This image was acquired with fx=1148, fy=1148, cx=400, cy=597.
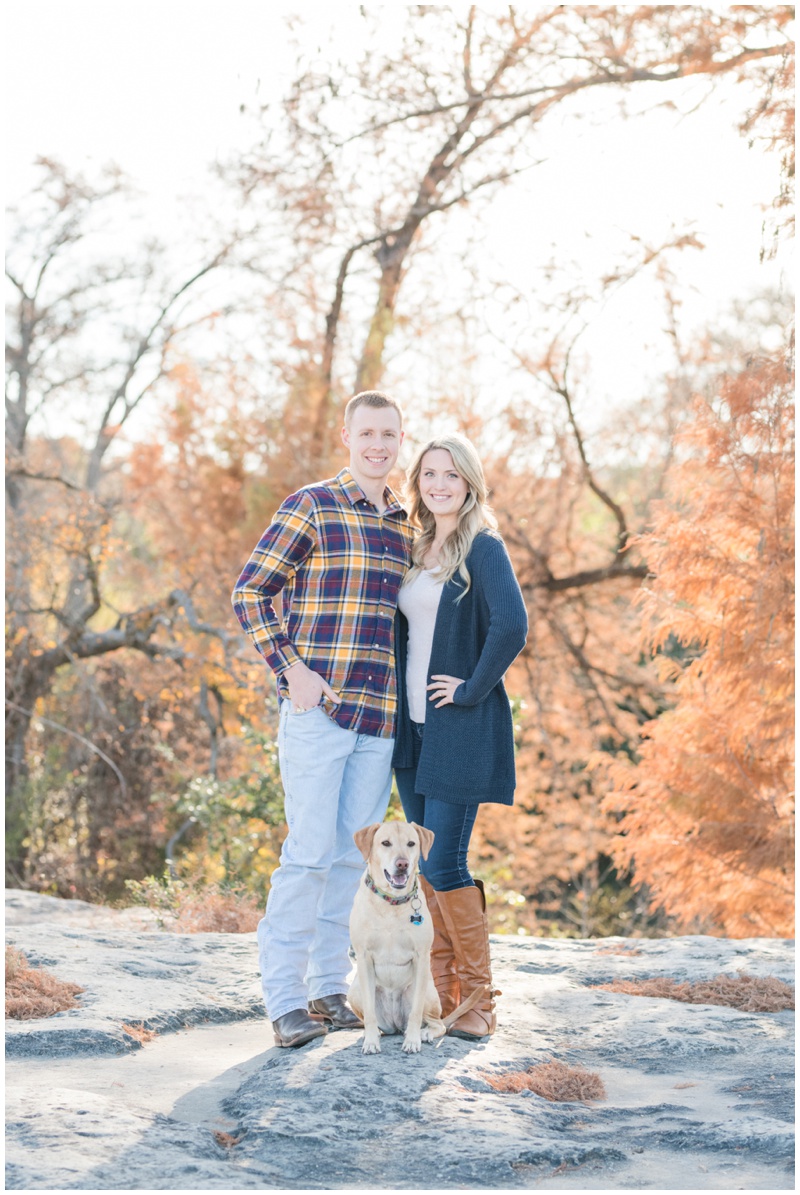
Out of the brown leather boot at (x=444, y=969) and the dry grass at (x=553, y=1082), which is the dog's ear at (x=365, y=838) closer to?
the brown leather boot at (x=444, y=969)

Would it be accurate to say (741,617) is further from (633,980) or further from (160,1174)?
(160,1174)

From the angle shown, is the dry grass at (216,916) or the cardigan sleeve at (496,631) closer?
the cardigan sleeve at (496,631)

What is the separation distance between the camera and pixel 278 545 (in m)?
3.98

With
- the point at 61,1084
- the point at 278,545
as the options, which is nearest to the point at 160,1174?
the point at 61,1084

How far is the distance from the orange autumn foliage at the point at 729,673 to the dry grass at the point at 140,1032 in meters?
4.81

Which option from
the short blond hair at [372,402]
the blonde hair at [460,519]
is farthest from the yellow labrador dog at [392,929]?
the short blond hair at [372,402]

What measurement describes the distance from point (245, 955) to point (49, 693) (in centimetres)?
815

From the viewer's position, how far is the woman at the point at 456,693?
3.91 meters

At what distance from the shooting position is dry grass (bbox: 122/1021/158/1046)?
4.12 meters

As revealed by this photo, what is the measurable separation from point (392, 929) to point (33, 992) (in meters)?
1.64

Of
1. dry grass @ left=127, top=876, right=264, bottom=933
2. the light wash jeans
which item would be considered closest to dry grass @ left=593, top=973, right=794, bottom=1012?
the light wash jeans

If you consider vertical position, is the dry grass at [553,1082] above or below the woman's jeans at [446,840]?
below

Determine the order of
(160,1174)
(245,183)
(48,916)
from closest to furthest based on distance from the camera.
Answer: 1. (160,1174)
2. (48,916)
3. (245,183)

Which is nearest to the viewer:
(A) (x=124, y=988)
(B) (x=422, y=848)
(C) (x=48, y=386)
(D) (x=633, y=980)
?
(B) (x=422, y=848)
